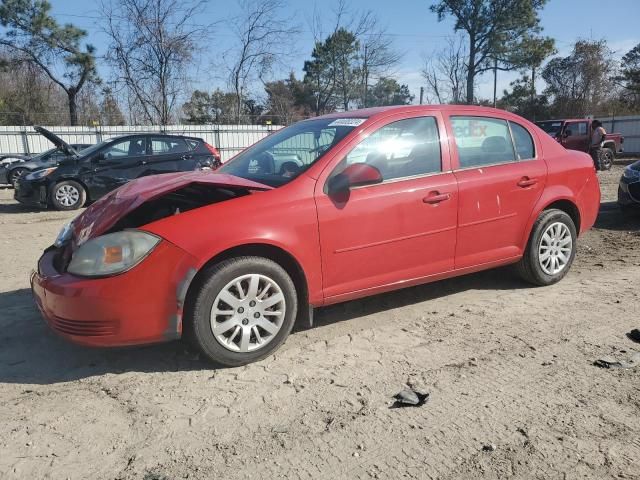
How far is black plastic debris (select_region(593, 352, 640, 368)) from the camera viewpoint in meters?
3.36

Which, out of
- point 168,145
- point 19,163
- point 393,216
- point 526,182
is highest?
point 168,145

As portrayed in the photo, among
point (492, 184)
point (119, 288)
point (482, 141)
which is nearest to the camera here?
point (119, 288)

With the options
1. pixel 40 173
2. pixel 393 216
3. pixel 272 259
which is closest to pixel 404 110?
pixel 393 216

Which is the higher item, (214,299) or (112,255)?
(112,255)

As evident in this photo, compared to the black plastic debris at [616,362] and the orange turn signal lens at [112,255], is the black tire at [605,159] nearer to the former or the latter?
the black plastic debris at [616,362]

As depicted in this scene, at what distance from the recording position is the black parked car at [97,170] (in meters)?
10.6

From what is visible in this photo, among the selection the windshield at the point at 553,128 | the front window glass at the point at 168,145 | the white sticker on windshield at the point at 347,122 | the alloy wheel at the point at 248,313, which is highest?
the windshield at the point at 553,128

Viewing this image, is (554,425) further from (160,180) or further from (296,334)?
(160,180)

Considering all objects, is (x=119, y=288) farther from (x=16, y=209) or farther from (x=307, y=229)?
(x=16, y=209)

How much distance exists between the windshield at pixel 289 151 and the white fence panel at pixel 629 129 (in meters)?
27.7

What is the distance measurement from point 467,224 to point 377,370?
5.07 feet

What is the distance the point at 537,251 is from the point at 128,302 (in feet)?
11.6

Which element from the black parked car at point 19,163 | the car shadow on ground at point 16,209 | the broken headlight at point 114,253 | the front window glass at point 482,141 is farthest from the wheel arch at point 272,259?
the black parked car at point 19,163

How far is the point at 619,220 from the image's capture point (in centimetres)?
843
